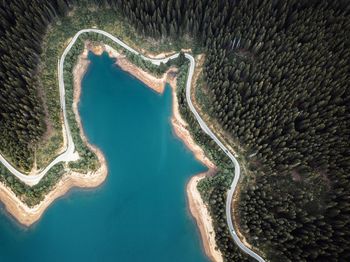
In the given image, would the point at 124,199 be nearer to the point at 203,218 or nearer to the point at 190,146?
the point at 203,218

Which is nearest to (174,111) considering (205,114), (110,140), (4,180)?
(205,114)

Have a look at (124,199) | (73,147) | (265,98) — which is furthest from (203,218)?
(73,147)

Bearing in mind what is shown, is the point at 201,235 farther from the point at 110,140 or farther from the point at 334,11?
the point at 334,11

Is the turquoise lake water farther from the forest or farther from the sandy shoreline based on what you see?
the forest

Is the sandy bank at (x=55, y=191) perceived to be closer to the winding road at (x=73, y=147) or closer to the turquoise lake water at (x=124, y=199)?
the turquoise lake water at (x=124, y=199)

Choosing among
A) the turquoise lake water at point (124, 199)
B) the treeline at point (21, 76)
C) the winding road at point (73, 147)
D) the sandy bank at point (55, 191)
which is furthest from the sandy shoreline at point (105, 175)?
the treeline at point (21, 76)

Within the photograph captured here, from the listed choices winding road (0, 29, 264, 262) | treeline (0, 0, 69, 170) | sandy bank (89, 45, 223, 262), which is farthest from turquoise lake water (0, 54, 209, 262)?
treeline (0, 0, 69, 170)
